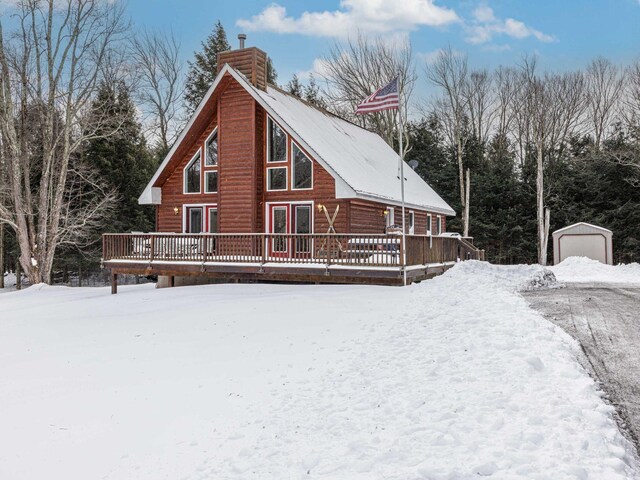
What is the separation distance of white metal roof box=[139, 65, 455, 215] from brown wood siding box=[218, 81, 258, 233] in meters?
0.71

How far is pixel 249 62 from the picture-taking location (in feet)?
57.5

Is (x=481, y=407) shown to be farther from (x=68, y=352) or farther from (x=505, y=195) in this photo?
(x=505, y=195)

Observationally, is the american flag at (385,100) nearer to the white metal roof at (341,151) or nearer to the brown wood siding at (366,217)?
the white metal roof at (341,151)

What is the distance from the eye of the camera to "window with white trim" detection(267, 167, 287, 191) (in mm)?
17219

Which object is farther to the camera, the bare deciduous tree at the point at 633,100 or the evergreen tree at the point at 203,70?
the evergreen tree at the point at 203,70

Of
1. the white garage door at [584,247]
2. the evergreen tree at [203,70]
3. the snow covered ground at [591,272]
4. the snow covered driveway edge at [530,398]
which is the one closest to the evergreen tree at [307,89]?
the evergreen tree at [203,70]

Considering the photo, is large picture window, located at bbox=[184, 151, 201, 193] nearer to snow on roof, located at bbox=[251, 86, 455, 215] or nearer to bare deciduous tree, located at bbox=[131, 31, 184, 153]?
snow on roof, located at bbox=[251, 86, 455, 215]

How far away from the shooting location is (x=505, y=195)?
1209 inches

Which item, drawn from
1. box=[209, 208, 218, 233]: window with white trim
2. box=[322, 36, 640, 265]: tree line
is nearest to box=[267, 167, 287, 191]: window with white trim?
box=[209, 208, 218, 233]: window with white trim

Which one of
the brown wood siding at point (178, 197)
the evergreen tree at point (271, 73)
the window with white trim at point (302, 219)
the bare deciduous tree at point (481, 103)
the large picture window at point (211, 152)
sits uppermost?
the evergreen tree at point (271, 73)

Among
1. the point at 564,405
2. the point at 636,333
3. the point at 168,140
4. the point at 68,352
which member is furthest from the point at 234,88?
the point at 168,140

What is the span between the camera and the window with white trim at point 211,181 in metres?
18.4

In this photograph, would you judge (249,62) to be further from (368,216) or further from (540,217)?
(540,217)

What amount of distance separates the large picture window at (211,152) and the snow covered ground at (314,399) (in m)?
10.4
